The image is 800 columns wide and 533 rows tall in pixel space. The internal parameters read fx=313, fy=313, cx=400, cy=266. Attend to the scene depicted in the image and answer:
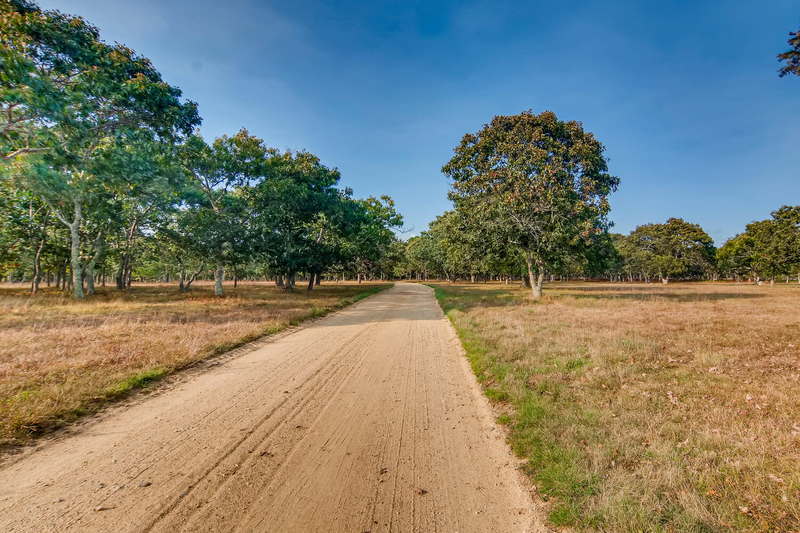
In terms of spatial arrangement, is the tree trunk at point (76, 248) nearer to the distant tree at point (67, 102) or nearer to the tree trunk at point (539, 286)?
the distant tree at point (67, 102)

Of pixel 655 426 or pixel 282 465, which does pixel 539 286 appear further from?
pixel 282 465

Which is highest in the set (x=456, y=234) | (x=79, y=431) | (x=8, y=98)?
(x=8, y=98)

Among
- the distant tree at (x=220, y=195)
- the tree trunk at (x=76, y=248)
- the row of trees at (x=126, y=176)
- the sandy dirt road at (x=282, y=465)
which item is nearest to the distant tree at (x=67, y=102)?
the row of trees at (x=126, y=176)

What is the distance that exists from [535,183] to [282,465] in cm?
2142

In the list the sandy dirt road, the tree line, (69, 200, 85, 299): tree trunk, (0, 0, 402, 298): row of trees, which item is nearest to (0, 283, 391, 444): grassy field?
the sandy dirt road

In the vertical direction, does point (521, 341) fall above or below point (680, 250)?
below

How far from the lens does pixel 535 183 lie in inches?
811

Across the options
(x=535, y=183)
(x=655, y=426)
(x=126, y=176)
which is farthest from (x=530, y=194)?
(x=126, y=176)

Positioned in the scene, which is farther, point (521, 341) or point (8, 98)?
point (8, 98)

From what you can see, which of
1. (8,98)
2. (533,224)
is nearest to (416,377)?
(8,98)

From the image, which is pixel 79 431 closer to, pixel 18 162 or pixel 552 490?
pixel 552 490

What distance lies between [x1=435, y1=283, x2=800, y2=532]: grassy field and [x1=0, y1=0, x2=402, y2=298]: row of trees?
1542 centimetres

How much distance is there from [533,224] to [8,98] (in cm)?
Answer: 2401

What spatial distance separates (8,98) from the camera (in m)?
9.88
